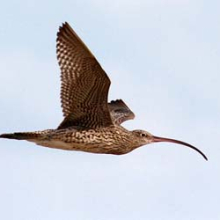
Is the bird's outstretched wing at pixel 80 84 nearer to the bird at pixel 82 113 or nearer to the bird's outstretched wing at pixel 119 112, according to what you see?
the bird at pixel 82 113

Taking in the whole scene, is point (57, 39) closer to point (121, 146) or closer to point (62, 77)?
point (62, 77)

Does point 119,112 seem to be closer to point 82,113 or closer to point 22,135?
point 82,113

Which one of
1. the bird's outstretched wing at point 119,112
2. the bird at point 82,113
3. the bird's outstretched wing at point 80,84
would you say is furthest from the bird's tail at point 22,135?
the bird's outstretched wing at point 119,112

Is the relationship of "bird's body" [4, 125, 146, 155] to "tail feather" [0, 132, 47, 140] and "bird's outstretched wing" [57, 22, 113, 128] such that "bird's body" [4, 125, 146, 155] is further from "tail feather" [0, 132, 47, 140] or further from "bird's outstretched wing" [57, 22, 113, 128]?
"bird's outstretched wing" [57, 22, 113, 128]

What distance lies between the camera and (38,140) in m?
21.1

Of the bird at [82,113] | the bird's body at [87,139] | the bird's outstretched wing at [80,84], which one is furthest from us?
the bird's body at [87,139]

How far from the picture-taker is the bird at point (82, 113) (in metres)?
20.6

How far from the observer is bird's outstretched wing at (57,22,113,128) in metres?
20.5

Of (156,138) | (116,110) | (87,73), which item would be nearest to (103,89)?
(87,73)

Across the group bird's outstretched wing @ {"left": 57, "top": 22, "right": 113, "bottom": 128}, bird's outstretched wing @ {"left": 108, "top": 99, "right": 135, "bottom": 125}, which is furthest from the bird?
bird's outstretched wing @ {"left": 108, "top": 99, "right": 135, "bottom": 125}

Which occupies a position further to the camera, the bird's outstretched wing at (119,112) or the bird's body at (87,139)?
the bird's outstretched wing at (119,112)

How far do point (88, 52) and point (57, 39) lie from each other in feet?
2.74

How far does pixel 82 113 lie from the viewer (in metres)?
21.9

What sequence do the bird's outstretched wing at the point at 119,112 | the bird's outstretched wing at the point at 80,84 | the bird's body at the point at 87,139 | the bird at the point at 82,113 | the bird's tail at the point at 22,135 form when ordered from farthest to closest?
the bird's outstretched wing at the point at 119,112 < the bird's body at the point at 87,139 < the bird's tail at the point at 22,135 < the bird at the point at 82,113 < the bird's outstretched wing at the point at 80,84
